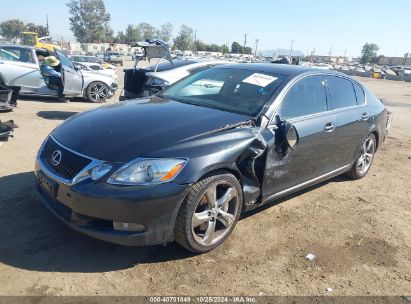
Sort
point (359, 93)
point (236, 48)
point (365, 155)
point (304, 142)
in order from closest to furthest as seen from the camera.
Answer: point (304, 142) < point (359, 93) < point (365, 155) < point (236, 48)

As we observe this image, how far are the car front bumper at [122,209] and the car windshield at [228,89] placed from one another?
1.36 m

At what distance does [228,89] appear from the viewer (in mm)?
4301

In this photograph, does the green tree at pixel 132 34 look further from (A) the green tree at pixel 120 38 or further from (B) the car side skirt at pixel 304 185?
(B) the car side skirt at pixel 304 185

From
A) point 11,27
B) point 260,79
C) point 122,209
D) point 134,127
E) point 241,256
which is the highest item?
point 11,27

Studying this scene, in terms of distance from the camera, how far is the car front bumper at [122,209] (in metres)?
2.86

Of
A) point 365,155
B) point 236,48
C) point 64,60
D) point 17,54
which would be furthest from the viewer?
point 236,48

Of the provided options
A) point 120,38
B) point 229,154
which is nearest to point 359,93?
point 229,154

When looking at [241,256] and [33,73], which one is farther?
[33,73]

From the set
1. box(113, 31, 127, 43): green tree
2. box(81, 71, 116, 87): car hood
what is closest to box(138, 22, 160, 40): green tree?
box(113, 31, 127, 43): green tree

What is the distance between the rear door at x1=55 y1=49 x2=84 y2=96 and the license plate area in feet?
24.5

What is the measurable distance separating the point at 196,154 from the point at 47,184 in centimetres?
132

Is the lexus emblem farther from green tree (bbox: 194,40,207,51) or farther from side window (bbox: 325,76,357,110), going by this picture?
green tree (bbox: 194,40,207,51)

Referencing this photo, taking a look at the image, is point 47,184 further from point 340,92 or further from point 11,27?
point 11,27

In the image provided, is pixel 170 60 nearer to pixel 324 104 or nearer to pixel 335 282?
pixel 324 104
